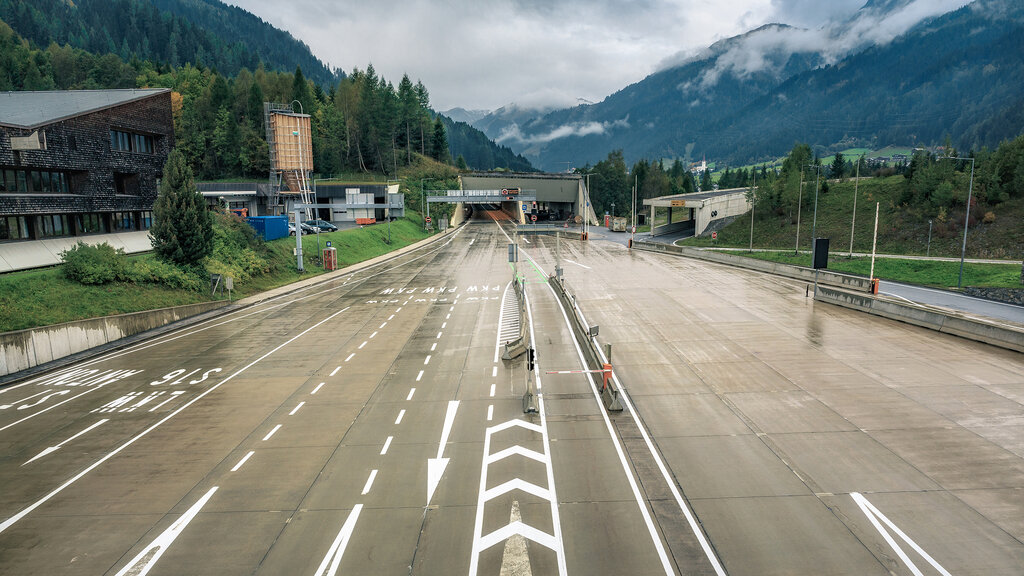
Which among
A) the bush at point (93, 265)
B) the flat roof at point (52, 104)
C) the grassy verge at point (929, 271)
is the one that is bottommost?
the grassy verge at point (929, 271)

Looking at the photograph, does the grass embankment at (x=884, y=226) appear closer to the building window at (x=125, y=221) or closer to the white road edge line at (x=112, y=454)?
the white road edge line at (x=112, y=454)

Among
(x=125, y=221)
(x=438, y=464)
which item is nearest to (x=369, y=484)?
(x=438, y=464)

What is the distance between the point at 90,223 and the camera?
1736 inches

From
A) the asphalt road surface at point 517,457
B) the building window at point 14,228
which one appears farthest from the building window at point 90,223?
→ the asphalt road surface at point 517,457

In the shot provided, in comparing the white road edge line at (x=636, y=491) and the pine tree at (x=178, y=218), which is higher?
the pine tree at (x=178, y=218)

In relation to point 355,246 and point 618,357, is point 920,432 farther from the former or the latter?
point 355,246

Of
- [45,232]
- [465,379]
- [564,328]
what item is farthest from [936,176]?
[45,232]

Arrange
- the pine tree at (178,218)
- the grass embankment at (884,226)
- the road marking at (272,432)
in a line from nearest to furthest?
the road marking at (272,432) → the pine tree at (178,218) → the grass embankment at (884,226)

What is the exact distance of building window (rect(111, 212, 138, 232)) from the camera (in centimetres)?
4684

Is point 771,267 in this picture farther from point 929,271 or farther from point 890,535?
point 890,535

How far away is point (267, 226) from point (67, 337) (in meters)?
29.4

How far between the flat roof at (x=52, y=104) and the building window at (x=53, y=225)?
651cm

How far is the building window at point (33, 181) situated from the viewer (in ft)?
124

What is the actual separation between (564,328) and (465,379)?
10.3m
